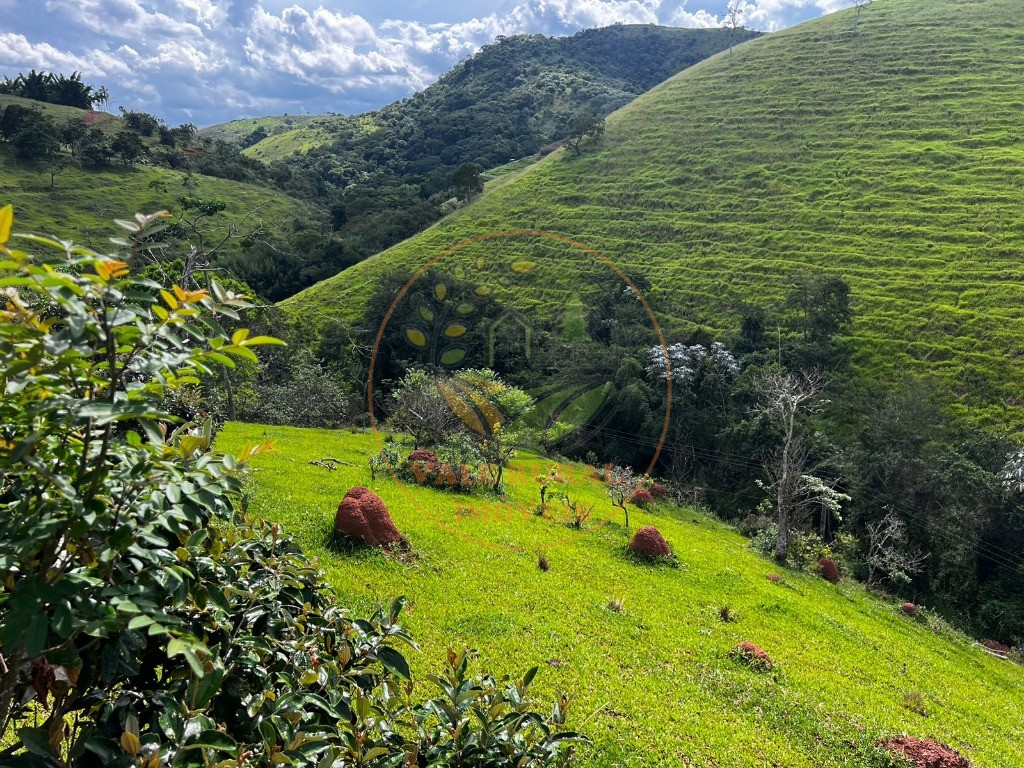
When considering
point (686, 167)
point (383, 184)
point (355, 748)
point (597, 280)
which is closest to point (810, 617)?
point (355, 748)

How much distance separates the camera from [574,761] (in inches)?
255

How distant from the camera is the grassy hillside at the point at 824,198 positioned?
46500 millimetres

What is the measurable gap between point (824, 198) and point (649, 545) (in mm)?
59643

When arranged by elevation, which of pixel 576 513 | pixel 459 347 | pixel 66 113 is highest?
pixel 66 113

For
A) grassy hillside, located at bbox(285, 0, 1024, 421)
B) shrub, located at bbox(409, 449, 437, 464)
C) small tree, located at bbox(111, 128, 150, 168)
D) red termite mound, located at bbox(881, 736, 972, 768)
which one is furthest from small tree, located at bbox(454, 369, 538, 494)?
small tree, located at bbox(111, 128, 150, 168)

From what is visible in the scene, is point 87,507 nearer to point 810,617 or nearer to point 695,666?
point 695,666

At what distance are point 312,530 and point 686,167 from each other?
72785mm

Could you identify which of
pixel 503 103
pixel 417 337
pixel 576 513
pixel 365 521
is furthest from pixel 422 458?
pixel 503 103

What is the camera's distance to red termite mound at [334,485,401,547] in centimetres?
1152

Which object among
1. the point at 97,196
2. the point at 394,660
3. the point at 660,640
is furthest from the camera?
the point at 97,196

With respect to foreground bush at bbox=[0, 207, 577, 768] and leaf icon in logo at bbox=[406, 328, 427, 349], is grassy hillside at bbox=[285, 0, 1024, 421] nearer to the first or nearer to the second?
leaf icon in logo at bbox=[406, 328, 427, 349]

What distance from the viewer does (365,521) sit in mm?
11594

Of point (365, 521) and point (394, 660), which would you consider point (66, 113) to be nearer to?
point (365, 521)

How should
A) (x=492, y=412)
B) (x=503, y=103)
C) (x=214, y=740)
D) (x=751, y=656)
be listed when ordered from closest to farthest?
1. (x=214, y=740)
2. (x=751, y=656)
3. (x=492, y=412)
4. (x=503, y=103)
